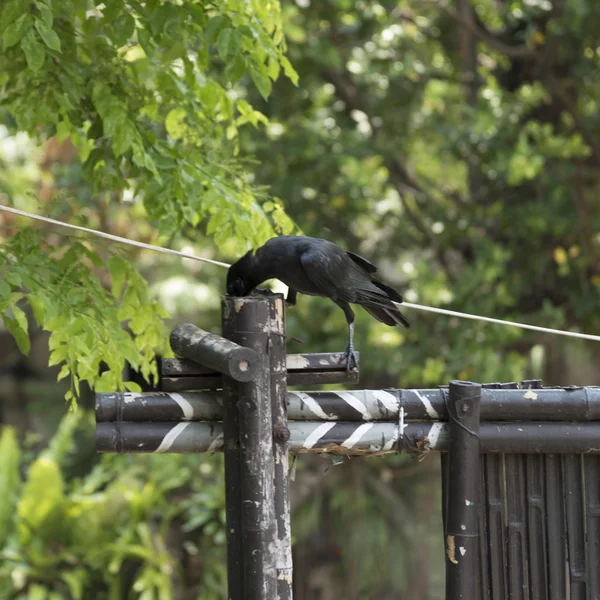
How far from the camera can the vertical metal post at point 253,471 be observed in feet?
7.49

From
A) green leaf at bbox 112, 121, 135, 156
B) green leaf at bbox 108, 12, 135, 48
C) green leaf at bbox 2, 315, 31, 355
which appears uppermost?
green leaf at bbox 108, 12, 135, 48

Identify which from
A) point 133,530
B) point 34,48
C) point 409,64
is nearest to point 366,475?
point 133,530

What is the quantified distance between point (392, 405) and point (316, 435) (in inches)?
9.3

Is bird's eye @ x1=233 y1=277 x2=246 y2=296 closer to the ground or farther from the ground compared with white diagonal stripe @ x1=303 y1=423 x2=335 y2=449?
farther from the ground

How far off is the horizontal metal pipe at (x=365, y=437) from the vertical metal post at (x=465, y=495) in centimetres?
5

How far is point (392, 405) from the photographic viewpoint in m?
2.48

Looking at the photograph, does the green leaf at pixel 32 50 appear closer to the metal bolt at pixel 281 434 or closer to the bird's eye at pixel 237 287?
the bird's eye at pixel 237 287

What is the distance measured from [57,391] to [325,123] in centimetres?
448

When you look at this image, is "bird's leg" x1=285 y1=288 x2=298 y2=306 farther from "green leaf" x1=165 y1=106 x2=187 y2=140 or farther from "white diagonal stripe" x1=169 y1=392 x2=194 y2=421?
"green leaf" x1=165 y1=106 x2=187 y2=140

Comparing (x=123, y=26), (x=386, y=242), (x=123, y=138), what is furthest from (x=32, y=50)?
(x=386, y=242)

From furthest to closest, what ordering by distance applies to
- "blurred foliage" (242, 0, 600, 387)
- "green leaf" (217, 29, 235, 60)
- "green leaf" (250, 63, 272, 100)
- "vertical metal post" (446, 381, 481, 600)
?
"blurred foliage" (242, 0, 600, 387) → "green leaf" (250, 63, 272, 100) → "green leaf" (217, 29, 235, 60) → "vertical metal post" (446, 381, 481, 600)

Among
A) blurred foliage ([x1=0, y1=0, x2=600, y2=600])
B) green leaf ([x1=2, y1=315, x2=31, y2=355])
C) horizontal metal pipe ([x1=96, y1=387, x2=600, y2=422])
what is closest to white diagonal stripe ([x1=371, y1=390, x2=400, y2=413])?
horizontal metal pipe ([x1=96, y1=387, x2=600, y2=422])

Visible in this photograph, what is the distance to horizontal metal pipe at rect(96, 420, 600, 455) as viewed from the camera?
7.80 ft

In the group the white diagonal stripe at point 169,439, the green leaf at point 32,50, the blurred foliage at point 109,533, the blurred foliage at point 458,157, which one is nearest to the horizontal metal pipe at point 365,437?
the white diagonal stripe at point 169,439
